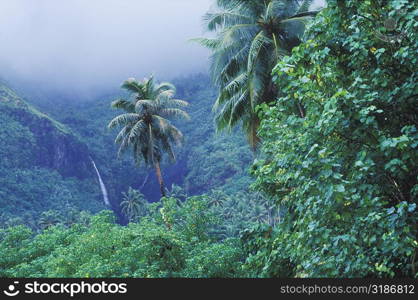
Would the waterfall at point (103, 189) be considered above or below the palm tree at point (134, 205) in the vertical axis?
above

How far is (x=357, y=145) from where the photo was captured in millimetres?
6133

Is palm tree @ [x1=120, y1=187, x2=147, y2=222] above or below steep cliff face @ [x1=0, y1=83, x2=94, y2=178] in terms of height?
below

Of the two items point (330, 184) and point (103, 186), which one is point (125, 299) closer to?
point (330, 184)

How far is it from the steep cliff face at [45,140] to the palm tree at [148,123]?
93411 millimetres

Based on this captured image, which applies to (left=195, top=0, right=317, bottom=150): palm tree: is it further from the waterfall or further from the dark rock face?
the waterfall

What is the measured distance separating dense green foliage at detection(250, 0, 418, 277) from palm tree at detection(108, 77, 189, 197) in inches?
654

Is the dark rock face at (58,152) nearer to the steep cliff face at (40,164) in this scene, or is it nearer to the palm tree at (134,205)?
the steep cliff face at (40,164)

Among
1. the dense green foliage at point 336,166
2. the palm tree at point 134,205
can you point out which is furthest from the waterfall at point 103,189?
the dense green foliage at point 336,166

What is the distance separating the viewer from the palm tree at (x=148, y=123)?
76.6 ft

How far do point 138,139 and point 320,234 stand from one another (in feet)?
59.7

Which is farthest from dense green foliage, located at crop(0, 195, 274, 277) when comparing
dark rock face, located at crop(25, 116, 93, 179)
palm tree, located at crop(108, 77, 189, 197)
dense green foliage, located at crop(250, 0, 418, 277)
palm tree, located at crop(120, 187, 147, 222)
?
dark rock face, located at crop(25, 116, 93, 179)

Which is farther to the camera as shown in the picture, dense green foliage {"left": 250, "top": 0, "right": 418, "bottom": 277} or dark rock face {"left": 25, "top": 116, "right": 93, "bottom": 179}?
dark rock face {"left": 25, "top": 116, "right": 93, "bottom": 179}

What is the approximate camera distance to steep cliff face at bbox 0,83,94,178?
113625 millimetres

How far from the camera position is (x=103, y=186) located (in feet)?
406
